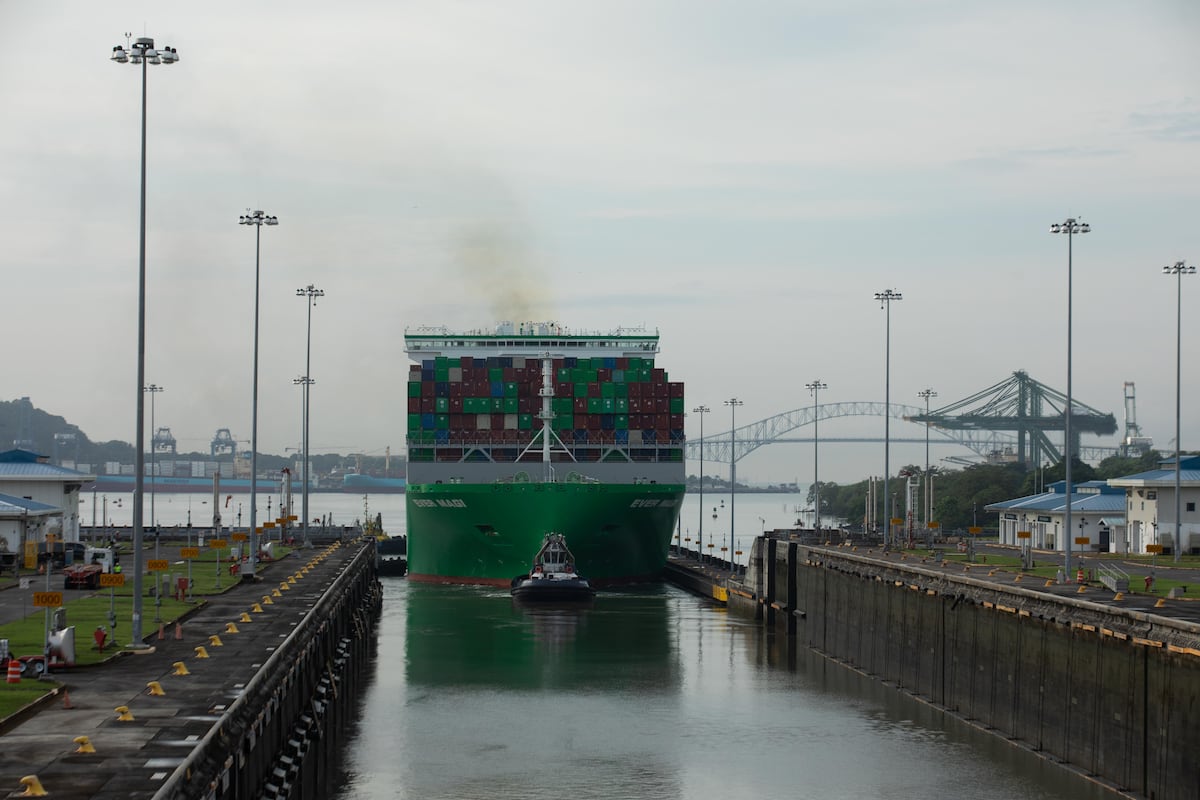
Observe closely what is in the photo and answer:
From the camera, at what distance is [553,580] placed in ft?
269

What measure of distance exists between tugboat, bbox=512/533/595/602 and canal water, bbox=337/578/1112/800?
6357mm

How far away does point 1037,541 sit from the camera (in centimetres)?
9188

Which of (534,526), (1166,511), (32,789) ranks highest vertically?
(1166,511)

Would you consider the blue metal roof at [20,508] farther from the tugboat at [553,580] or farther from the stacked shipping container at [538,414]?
the stacked shipping container at [538,414]

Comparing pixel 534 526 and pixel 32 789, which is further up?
pixel 534 526

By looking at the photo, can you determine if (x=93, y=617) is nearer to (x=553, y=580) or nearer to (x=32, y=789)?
(x=32, y=789)

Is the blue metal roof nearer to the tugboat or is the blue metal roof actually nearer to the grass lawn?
the grass lawn

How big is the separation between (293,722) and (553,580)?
140ft

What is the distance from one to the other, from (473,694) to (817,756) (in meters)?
15.2

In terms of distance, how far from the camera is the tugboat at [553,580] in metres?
81.9

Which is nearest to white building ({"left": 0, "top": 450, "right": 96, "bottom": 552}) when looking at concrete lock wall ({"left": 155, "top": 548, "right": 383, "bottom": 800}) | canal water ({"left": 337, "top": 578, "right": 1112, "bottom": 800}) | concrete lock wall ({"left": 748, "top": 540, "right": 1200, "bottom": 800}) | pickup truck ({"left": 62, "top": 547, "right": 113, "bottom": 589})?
pickup truck ({"left": 62, "top": 547, "right": 113, "bottom": 589})

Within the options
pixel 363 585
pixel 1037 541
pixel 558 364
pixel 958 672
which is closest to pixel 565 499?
pixel 363 585

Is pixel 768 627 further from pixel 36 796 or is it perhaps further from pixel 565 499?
pixel 36 796

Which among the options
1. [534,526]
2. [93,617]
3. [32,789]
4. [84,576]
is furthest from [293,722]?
[534,526]
